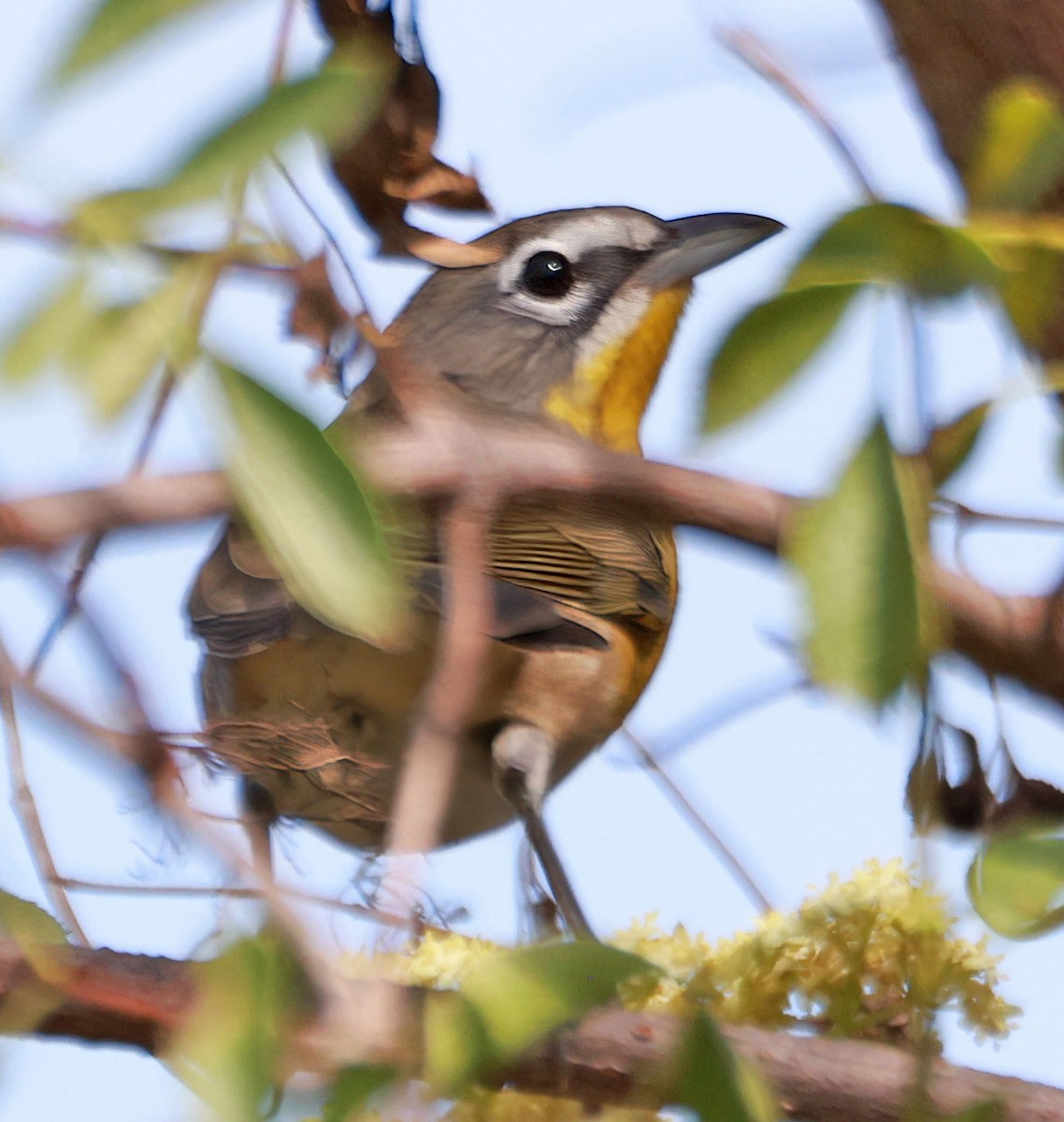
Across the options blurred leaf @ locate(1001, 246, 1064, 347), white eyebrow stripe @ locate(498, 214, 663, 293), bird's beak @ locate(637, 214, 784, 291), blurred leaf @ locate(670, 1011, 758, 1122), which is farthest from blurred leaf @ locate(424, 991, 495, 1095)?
white eyebrow stripe @ locate(498, 214, 663, 293)

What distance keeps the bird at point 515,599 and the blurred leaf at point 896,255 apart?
55 cm

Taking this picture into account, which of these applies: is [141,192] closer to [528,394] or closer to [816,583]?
[816,583]

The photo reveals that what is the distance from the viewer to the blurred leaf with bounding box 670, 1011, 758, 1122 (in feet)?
2.73

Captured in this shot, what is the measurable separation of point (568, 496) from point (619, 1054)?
1.30ft

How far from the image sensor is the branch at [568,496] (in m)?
0.96

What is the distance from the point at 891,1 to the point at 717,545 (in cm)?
105

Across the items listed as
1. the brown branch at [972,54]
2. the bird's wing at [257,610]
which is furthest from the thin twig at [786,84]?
the bird's wing at [257,610]

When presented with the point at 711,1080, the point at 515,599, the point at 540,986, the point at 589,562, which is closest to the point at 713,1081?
the point at 711,1080

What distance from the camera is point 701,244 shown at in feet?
9.98

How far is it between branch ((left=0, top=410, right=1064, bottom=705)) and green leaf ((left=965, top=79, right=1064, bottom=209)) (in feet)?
0.86

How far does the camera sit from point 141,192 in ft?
2.27

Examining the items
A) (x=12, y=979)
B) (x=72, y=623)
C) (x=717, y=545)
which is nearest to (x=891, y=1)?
(x=717, y=545)

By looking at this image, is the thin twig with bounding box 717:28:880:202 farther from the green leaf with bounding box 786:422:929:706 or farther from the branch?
the green leaf with bounding box 786:422:929:706

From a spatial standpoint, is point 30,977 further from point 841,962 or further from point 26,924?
point 841,962
